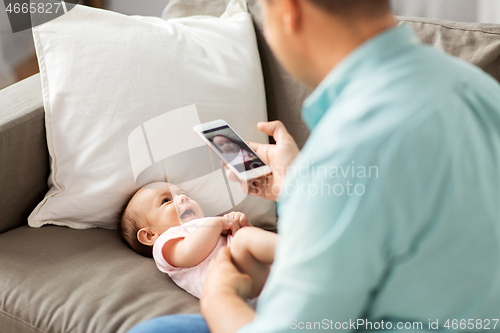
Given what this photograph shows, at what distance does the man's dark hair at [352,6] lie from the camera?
0.45 m

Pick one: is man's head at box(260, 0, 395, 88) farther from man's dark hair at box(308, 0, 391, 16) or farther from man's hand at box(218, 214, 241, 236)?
man's hand at box(218, 214, 241, 236)

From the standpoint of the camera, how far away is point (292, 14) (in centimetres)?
47

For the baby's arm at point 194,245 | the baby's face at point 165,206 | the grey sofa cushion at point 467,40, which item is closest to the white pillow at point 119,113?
the baby's face at point 165,206

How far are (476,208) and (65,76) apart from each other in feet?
3.26

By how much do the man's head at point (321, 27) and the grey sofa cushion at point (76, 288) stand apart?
0.60m

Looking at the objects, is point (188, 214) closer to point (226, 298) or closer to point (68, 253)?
point (68, 253)

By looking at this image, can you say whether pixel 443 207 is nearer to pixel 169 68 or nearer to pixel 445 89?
pixel 445 89

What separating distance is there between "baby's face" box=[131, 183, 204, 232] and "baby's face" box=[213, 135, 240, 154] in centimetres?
27

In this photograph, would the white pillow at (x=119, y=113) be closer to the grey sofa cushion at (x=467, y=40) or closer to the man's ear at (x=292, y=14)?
the grey sofa cushion at (x=467, y=40)

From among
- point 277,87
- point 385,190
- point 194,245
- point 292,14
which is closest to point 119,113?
point 194,245

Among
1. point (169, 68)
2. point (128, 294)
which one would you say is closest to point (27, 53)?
point (169, 68)

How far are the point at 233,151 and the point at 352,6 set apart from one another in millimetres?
528

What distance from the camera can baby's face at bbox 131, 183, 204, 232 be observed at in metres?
1.15

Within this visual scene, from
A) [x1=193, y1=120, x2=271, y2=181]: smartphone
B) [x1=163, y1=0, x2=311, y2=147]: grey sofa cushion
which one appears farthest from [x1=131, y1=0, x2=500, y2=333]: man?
[x1=163, y1=0, x2=311, y2=147]: grey sofa cushion
